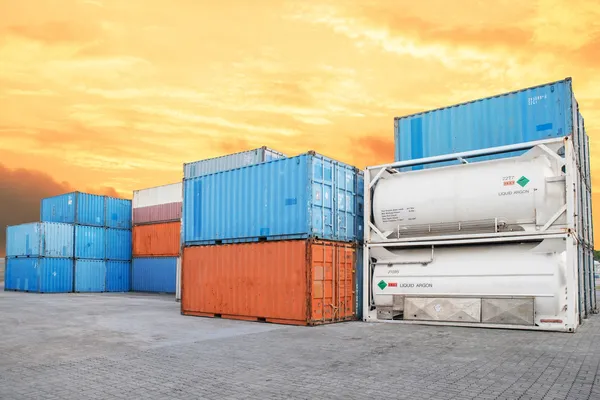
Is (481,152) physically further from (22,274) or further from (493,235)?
(22,274)

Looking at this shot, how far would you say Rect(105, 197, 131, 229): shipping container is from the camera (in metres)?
41.7

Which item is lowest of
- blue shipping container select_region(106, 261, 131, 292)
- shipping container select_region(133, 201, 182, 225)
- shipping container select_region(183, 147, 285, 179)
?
blue shipping container select_region(106, 261, 131, 292)

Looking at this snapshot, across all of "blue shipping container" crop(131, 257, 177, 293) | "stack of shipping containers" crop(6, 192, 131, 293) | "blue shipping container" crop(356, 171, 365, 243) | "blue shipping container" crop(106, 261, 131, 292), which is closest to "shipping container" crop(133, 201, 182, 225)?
"stack of shipping containers" crop(6, 192, 131, 293)

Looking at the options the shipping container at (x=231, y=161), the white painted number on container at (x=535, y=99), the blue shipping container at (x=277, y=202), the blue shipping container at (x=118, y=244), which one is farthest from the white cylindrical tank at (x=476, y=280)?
the blue shipping container at (x=118, y=244)

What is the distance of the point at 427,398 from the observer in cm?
682

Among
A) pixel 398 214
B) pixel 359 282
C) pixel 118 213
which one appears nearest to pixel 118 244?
pixel 118 213

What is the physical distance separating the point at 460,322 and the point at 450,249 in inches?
93.9

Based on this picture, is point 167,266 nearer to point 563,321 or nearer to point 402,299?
point 402,299

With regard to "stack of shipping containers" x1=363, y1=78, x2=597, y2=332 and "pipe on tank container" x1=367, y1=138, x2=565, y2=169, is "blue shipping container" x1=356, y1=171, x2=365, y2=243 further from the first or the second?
"pipe on tank container" x1=367, y1=138, x2=565, y2=169

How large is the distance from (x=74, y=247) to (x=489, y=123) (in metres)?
34.2

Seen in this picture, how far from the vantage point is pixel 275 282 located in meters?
16.5

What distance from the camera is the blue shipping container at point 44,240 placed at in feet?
123

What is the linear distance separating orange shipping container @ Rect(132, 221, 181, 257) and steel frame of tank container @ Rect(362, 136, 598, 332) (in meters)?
Result: 23.7

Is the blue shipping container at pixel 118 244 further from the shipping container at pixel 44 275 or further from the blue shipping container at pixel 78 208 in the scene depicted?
the shipping container at pixel 44 275
